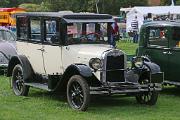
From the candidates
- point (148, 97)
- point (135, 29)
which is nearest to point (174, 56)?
point (148, 97)

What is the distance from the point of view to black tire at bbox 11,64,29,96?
40.1 ft

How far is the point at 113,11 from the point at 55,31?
5650 cm

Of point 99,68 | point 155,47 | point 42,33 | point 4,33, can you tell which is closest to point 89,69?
point 99,68

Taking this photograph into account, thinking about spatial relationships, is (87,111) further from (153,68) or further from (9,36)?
(9,36)

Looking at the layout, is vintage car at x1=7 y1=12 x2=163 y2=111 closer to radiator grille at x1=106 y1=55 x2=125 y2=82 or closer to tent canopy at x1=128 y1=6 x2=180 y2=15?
radiator grille at x1=106 y1=55 x2=125 y2=82

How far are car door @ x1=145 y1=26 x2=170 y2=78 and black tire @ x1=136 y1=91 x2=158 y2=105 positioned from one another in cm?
145

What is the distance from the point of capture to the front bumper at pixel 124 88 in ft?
33.5

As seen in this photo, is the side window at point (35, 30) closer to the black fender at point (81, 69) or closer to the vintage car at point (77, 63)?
the vintage car at point (77, 63)

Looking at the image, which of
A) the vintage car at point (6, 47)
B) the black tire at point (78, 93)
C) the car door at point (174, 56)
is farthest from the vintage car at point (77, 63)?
the vintage car at point (6, 47)

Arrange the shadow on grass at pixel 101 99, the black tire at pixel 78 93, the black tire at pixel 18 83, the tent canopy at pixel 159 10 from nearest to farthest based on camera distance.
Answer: the black tire at pixel 78 93
the shadow on grass at pixel 101 99
the black tire at pixel 18 83
the tent canopy at pixel 159 10

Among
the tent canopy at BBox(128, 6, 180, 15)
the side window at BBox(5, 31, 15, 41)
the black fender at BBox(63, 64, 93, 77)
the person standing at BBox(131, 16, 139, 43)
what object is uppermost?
the black fender at BBox(63, 64, 93, 77)

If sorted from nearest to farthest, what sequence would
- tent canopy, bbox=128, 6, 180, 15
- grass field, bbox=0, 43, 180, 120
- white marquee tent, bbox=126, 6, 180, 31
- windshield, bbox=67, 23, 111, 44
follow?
grass field, bbox=0, 43, 180, 120 → windshield, bbox=67, 23, 111, 44 → white marquee tent, bbox=126, 6, 180, 31 → tent canopy, bbox=128, 6, 180, 15

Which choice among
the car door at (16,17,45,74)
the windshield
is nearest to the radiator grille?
the windshield

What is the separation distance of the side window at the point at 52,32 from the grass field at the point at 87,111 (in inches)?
52.5
